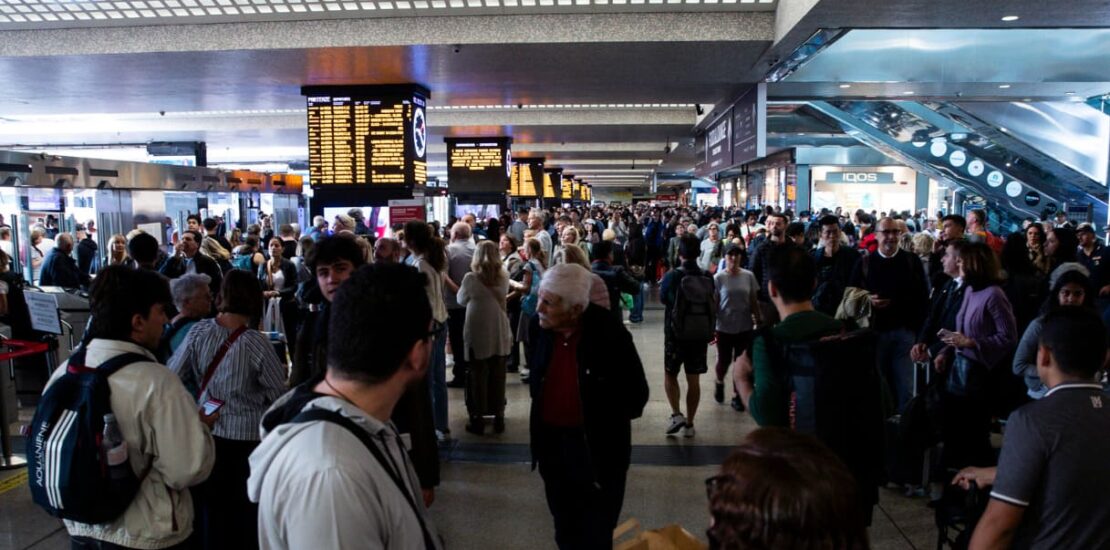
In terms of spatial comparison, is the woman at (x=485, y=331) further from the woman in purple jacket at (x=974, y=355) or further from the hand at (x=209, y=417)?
the woman in purple jacket at (x=974, y=355)

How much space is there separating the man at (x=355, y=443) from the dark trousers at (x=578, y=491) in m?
1.89

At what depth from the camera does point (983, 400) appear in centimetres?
423

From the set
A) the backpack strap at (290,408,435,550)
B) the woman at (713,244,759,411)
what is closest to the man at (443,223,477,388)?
the woman at (713,244,759,411)

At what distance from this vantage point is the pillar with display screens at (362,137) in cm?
1055

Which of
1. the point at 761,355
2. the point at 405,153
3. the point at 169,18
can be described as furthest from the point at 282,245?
the point at 761,355

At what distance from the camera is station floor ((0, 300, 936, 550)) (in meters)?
4.29

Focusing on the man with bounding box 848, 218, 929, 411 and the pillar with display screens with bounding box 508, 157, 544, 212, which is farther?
the pillar with display screens with bounding box 508, 157, 544, 212

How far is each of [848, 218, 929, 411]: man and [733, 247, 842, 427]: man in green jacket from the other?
3128 mm

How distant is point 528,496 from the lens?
490 cm

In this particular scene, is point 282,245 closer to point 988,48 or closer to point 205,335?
point 205,335

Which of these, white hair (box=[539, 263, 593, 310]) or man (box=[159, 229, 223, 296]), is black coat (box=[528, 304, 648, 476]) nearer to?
white hair (box=[539, 263, 593, 310])

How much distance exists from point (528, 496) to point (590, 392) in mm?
1791

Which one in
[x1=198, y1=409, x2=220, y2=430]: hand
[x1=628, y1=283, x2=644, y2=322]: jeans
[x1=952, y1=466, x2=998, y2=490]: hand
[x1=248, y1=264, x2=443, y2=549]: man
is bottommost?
[x1=628, y1=283, x2=644, y2=322]: jeans

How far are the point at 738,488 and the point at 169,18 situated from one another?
27.4ft
